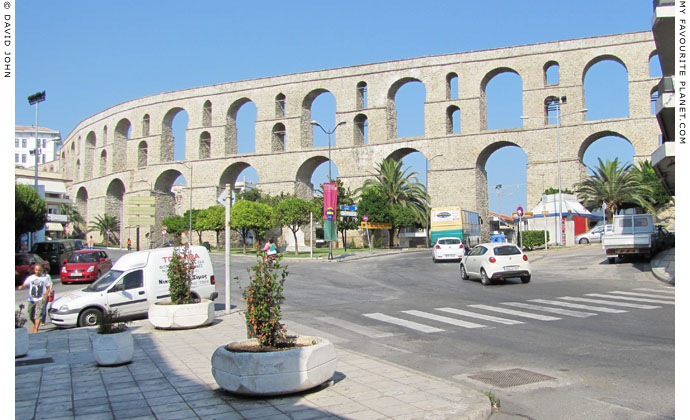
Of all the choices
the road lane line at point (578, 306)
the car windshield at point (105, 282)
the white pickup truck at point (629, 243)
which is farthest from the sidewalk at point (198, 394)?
the white pickup truck at point (629, 243)

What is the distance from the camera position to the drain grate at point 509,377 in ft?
22.8

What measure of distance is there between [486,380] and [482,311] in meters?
6.50

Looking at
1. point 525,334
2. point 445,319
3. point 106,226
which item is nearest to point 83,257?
point 445,319

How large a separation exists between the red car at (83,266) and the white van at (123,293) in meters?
11.8

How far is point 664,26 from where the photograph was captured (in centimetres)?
1791

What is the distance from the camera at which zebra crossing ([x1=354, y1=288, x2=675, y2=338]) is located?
11.8m

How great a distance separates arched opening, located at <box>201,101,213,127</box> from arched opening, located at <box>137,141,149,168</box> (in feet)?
30.5

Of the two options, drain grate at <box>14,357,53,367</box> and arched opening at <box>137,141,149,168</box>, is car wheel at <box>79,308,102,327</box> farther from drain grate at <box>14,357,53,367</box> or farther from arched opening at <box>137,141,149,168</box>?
arched opening at <box>137,141,149,168</box>

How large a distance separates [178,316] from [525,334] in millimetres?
6803

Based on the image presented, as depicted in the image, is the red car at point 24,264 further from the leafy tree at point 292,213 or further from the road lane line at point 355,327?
the leafy tree at point 292,213

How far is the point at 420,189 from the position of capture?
54031 mm

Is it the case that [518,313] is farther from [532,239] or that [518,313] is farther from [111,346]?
[532,239]
